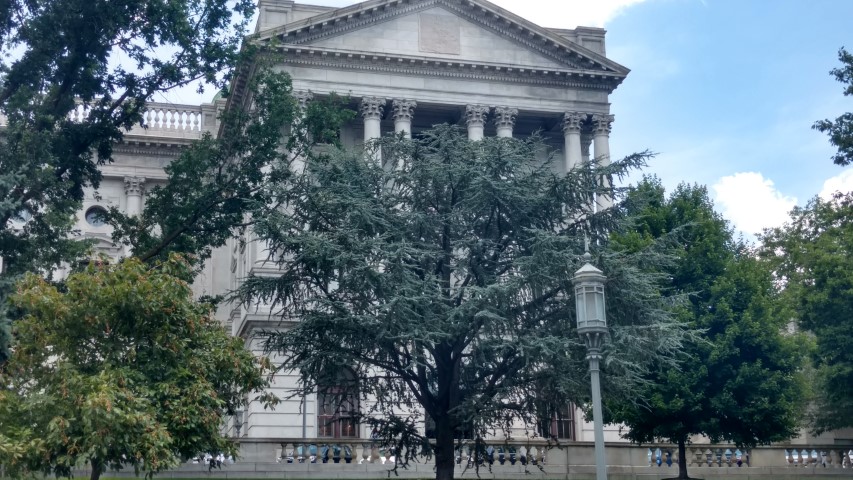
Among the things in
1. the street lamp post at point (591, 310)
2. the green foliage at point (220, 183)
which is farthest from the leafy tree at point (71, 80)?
the street lamp post at point (591, 310)

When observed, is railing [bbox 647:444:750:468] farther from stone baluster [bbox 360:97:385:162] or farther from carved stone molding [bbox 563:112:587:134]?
stone baluster [bbox 360:97:385:162]

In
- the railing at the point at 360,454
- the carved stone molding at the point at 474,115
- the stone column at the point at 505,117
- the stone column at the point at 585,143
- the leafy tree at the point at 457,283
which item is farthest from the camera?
the stone column at the point at 585,143

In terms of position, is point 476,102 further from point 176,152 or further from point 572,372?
point 572,372

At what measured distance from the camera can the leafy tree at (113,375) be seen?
2191 centimetres

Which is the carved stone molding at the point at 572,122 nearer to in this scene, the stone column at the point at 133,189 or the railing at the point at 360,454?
the railing at the point at 360,454

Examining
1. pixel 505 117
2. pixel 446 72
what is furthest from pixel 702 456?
pixel 446 72

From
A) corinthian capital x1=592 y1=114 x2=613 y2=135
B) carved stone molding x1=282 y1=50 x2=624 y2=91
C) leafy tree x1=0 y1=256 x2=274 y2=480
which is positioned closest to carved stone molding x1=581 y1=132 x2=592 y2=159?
corinthian capital x1=592 y1=114 x2=613 y2=135

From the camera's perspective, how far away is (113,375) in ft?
74.2

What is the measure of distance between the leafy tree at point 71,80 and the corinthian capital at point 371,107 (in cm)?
1913

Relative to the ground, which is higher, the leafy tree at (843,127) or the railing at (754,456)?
the leafy tree at (843,127)

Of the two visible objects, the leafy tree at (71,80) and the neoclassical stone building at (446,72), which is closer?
the leafy tree at (71,80)

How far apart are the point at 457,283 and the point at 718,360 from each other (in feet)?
35.2

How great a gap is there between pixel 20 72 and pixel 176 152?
106 feet

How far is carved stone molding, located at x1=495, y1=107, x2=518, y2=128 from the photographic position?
54000mm
